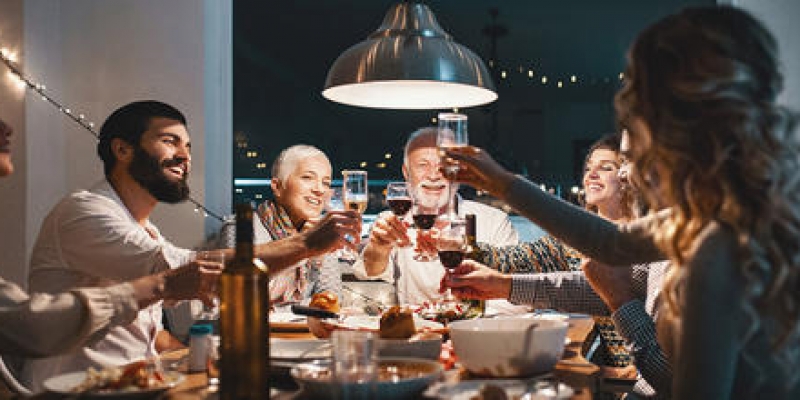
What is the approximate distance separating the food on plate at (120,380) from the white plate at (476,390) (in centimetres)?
52

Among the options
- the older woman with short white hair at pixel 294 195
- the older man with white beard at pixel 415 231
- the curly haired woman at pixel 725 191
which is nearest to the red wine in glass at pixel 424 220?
the curly haired woman at pixel 725 191

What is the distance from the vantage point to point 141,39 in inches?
147

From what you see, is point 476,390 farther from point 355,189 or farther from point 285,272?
point 285,272

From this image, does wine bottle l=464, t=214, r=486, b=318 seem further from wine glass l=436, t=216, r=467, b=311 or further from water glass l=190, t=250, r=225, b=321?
water glass l=190, t=250, r=225, b=321

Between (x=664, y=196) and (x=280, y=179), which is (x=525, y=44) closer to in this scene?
(x=280, y=179)

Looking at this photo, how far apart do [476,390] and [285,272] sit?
1597 mm

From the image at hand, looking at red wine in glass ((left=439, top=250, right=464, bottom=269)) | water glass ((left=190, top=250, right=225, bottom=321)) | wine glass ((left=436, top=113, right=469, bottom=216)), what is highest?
wine glass ((left=436, top=113, right=469, bottom=216))

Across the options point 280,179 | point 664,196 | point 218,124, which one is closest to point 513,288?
point 664,196

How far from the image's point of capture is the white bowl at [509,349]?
1.40 metres

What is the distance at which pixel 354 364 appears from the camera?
4.04 ft

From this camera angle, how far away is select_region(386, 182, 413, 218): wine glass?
2.37 metres

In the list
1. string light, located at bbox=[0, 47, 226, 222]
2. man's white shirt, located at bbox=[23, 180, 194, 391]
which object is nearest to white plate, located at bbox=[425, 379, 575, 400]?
man's white shirt, located at bbox=[23, 180, 194, 391]

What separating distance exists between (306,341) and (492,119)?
3.34 m

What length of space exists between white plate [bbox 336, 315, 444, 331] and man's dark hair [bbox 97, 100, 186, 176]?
105 centimetres
